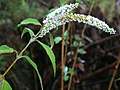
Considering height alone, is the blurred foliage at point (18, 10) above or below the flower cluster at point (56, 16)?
above

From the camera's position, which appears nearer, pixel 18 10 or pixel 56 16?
pixel 56 16

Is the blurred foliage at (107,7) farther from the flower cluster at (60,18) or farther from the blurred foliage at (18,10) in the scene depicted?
the flower cluster at (60,18)

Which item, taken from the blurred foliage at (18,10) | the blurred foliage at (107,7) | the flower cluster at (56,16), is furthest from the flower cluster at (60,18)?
the blurred foliage at (107,7)

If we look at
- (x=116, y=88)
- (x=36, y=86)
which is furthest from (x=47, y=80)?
(x=116, y=88)

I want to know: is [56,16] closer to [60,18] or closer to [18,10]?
[60,18]

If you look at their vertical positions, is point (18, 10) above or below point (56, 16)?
above

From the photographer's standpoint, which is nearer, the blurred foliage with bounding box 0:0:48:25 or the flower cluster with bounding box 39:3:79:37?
the flower cluster with bounding box 39:3:79:37

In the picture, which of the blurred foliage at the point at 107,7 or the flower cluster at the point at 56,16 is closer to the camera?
the flower cluster at the point at 56,16

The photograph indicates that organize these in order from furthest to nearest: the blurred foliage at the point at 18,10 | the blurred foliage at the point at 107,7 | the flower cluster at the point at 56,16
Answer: the blurred foliage at the point at 107,7 → the blurred foliage at the point at 18,10 → the flower cluster at the point at 56,16

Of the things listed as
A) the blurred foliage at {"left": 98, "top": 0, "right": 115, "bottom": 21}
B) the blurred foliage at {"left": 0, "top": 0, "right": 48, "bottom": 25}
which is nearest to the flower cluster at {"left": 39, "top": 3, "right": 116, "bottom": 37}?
the blurred foliage at {"left": 0, "top": 0, "right": 48, "bottom": 25}

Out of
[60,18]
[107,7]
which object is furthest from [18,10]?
[60,18]

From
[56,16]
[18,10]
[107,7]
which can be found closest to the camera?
[56,16]

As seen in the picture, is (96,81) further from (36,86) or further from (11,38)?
(11,38)

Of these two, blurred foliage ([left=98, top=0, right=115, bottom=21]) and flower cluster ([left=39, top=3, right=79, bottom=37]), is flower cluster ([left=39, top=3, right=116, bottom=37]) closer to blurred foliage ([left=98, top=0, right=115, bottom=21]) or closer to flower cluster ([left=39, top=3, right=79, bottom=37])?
flower cluster ([left=39, top=3, right=79, bottom=37])
